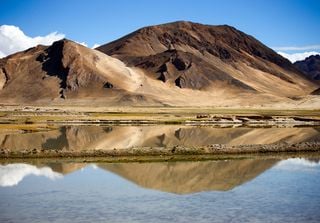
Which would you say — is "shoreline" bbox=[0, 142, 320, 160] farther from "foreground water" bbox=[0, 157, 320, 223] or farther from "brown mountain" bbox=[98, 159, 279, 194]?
"brown mountain" bbox=[98, 159, 279, 194]

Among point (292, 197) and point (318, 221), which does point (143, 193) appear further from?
point (318, 221)

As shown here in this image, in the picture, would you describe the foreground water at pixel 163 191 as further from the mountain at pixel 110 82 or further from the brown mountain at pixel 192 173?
the mountain at pixel 110 82

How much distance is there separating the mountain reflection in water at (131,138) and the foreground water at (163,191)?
977cm

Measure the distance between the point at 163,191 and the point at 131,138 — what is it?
23.3m

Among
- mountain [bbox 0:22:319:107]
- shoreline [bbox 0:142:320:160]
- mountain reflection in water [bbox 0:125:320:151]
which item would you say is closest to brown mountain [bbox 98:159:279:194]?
shoreline [bbox 0:142:320:160]

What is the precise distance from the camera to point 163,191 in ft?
75.5

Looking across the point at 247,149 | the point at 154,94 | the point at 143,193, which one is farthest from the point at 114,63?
the point at 143,193

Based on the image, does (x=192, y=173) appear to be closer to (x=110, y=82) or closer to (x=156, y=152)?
(x=156, y=152)

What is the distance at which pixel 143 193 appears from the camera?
73.9ft

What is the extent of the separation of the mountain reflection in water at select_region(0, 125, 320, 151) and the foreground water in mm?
9765

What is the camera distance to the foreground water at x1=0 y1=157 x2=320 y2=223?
1836cm

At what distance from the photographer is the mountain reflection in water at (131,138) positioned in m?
40.9

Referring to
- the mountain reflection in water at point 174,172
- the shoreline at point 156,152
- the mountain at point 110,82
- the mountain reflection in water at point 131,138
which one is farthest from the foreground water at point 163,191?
the mountain at point 110,82

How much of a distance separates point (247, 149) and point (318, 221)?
17.7m
